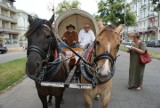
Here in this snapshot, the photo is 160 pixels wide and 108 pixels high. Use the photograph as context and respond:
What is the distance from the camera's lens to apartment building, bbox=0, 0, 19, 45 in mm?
69900

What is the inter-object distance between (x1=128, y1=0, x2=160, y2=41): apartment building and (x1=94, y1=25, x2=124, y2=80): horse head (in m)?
57.1

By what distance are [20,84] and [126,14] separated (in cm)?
4266

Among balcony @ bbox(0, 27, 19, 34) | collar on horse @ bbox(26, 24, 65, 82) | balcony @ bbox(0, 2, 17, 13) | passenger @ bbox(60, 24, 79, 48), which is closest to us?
collar on horse @ bbox(26, 24, 65, 82)

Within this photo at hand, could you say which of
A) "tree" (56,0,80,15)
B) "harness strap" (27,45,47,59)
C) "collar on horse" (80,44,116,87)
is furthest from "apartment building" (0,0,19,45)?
"harness strap" (27,45,47,59)

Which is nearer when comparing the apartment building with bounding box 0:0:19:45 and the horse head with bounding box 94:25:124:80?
the horse head with bounding box 94:25:124:80

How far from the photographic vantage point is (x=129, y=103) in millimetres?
7133

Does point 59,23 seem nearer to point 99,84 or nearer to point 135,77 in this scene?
point 135,77

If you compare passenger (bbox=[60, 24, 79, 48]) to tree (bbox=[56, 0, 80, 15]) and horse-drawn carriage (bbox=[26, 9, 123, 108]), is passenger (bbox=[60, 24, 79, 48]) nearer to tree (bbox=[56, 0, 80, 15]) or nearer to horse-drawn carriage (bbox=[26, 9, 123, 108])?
horse-drawn carriage (bbox=[26, 9, 123, 108])

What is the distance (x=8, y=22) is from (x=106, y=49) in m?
76.4

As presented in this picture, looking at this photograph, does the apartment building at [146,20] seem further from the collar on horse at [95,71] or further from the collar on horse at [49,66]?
the collar on horse at [49,66]

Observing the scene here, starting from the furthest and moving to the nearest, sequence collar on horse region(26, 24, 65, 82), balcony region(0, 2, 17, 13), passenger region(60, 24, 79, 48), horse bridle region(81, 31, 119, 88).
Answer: balcony region(0, 2, 17, 13) → passenger region(60, 24, 79, 48) → collar on horse region(26, 24, 65, 82) → horse bridle region(81, 31, 119, 88)

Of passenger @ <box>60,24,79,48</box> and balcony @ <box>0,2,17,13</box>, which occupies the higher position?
balcony @ <box>0,2,17,13</box>

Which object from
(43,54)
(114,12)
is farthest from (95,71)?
(114,12)

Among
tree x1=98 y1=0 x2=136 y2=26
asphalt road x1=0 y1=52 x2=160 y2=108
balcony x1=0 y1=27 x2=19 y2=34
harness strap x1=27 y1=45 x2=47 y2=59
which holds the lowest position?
asphalt road x1=0 y1=52 x2=160 y2=108
